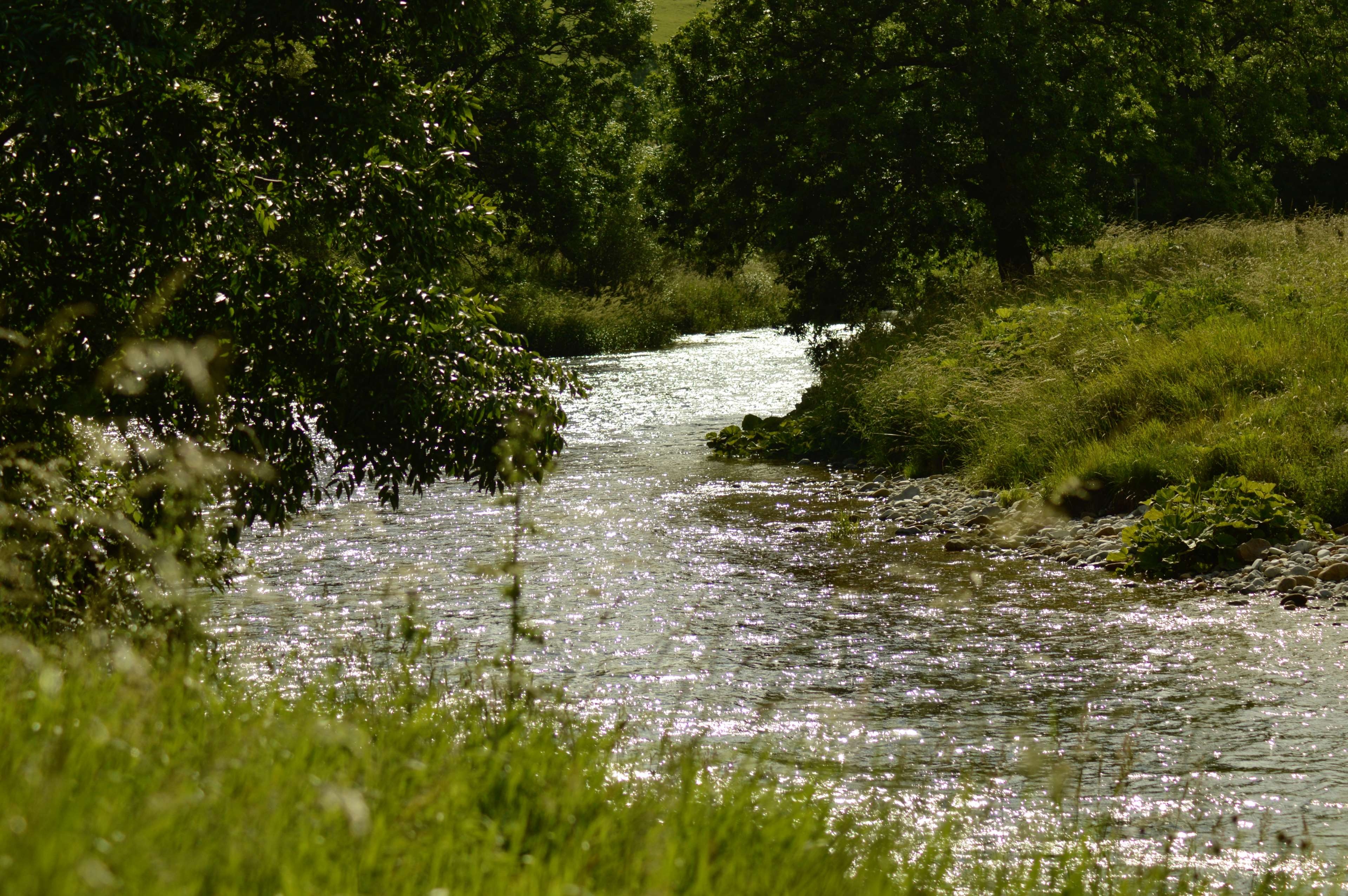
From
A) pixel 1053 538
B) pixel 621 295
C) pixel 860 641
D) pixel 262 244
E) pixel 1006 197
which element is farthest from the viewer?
pixel 621 295

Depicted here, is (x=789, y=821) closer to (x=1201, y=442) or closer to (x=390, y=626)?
(x=390, y=626)

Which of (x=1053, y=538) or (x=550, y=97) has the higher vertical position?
(x=550, y=97)

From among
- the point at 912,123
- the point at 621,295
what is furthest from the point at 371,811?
→ the point at 621,295

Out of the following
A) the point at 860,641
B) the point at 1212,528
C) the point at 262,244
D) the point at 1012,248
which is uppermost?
the point at 1012,248

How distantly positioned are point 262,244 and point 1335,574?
29.0ft

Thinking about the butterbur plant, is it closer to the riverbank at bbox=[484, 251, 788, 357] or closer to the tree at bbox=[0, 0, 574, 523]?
the tree at bbox=[0, 0, 574, 523]

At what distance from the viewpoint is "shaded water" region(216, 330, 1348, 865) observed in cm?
707

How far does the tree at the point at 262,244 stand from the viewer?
7426 millimetres

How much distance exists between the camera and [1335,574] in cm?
1071

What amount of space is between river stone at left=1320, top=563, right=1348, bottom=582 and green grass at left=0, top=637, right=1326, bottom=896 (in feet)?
20.5

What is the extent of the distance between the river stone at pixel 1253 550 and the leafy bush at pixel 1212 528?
0.15 ft

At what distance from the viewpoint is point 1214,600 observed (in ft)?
35.3

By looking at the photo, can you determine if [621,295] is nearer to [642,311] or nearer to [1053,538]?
[642,311]

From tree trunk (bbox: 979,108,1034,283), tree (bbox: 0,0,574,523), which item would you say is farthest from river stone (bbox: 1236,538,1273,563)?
tree trunk (bbox: 979,108,1034,283)
